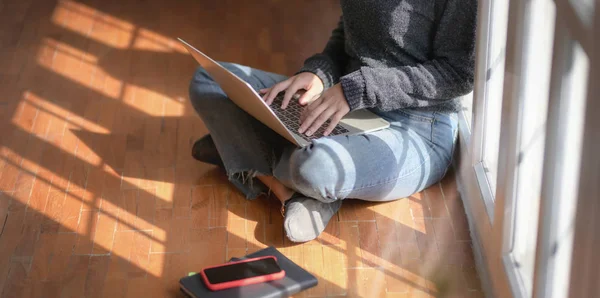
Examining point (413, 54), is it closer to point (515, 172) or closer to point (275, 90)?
point (275, 90)

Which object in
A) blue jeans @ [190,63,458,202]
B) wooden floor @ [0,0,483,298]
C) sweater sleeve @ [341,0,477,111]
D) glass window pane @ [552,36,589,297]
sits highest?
glass window pane @ [552,36,589,297]

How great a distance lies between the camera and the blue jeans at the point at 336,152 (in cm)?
202

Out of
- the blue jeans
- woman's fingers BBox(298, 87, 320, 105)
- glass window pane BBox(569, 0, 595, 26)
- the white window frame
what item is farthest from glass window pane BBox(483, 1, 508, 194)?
glass window pane BBox(569, 0, 595, 26)

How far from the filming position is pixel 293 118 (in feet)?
7.02

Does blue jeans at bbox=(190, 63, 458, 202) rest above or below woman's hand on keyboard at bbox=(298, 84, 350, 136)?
below

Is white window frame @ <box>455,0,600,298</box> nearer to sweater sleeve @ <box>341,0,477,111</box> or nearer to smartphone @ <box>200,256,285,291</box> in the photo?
sweater sleeve @ <box>341,0,477,111</box>

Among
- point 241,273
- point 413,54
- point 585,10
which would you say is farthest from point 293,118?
point 585,10

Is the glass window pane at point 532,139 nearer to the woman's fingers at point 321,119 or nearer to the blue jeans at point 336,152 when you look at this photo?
the blue jeans at point 336,152

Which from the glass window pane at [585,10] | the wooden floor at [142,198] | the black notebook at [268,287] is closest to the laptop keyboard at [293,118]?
the wooden floor at [142,198]

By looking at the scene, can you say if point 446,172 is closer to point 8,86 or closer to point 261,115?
point 261,115

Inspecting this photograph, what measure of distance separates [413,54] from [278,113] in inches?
14.8

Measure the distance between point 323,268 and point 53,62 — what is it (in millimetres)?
1547

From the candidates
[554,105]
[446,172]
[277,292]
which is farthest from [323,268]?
[554,105]

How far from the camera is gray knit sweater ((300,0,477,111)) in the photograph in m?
1.99
